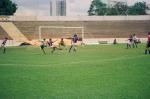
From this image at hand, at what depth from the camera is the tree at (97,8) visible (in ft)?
387

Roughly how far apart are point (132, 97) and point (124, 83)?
2.55 metres

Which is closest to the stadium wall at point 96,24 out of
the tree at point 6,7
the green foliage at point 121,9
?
the tree at point 6,7

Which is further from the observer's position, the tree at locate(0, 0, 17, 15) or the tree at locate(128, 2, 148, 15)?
the tree at locate(128, 2, 148, 15)

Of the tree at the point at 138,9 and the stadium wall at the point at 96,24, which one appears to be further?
the tree at the point at 138,9

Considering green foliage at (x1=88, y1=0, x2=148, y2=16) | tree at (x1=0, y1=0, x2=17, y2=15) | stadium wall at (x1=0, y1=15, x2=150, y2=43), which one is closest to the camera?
stadium wall at (x1=0, y1=15, x2=150, y2=43)

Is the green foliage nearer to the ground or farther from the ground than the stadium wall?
farther from the ground

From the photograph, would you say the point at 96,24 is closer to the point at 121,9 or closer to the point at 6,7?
the point at 6,7

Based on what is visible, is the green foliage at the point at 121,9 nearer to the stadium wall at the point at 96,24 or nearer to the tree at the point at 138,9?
the tree at the point at 138,9

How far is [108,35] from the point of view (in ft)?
238

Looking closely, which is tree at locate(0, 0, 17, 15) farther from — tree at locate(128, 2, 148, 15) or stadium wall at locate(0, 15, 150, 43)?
tree at locate(128, 2, 148, 15)

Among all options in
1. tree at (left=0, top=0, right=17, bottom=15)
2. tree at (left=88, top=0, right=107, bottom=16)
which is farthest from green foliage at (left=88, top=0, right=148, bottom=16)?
tree at (left=0, top=0, right=17, bottom=15)

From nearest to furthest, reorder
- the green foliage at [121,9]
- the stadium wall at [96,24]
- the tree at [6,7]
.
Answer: the stadium wall at [96,24] → the tree at [6,7] → the green foliage at [121,9]

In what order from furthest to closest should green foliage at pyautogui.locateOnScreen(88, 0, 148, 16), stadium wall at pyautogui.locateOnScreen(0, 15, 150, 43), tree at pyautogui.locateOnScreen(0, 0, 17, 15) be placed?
green foliage at pyautogui.locateOnScreen(88, 0, 148, 16) → tree at pyautogui.locateOnScreen(0, 0, 17, 15) → stadium wall at pyautogui.locateOnScreen(0, 15, 150, 43)

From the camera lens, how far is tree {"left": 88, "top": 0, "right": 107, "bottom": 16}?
118000 mm
